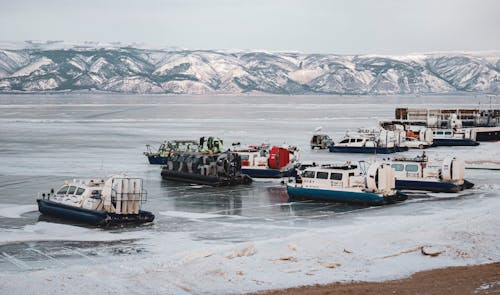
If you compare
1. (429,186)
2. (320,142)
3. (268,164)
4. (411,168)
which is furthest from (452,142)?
(429,186)

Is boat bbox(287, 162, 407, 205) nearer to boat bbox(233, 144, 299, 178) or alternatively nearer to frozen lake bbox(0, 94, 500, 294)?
frozen lake bbox(0, 94, 500, 294)

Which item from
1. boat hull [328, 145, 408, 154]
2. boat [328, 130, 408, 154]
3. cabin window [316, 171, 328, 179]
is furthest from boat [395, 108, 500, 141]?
cabin window [316, 171, 328, 179]

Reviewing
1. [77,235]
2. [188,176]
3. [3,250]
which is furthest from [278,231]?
[188,176]

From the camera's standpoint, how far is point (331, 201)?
42250 mm

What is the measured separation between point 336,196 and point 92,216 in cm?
1368

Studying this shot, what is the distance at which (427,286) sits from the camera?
74.9ft

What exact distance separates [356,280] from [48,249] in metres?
12.1

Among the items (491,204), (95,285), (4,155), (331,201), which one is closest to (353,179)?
(331,201)

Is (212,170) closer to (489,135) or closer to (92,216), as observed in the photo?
(92,216)

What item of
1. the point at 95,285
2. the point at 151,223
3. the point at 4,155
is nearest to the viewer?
the point at 95,285

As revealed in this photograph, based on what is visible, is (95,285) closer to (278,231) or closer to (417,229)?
(278,231)

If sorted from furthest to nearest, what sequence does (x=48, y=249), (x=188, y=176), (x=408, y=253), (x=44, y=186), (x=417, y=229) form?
(x=188, y=176) < (x=44, y=186) < (x=417, y=229) < (x=48, y=249) < (x=408, y=253)

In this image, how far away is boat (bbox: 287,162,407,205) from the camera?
1613 inches

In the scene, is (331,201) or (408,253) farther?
(331,201)
